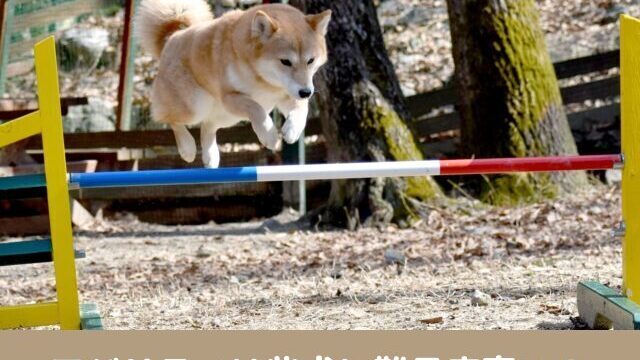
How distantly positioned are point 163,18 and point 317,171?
6.72 ft

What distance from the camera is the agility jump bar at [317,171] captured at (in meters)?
4.71

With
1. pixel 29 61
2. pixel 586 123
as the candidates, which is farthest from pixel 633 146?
pixel 29 61

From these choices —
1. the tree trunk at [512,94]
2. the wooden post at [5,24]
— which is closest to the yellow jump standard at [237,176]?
the tree trunk at [512,94]

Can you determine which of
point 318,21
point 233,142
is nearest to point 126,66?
point 233,142

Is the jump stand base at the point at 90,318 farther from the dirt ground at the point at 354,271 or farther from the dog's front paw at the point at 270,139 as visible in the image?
the dog's front paw at the point at 270,139

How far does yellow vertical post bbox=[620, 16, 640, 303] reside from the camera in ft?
15.9

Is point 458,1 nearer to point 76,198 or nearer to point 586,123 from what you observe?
point 586,123

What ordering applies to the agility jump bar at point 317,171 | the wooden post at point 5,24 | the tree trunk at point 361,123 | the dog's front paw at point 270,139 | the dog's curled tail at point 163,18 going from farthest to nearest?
the wooden post at point 5,24, the tree trunk at point 361,123, the dog's curled tail at point 163,18, the dog's front paw at point 270,139, the agility jump bar at point 317,171

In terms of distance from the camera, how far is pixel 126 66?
9930 millimetres

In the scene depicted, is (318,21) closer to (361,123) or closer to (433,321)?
(433,321)

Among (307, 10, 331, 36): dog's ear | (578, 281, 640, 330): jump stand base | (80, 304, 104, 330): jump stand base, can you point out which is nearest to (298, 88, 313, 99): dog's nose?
(307, 10, 331, 36): dog's ear

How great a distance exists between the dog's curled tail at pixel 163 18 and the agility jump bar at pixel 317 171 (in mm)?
1781

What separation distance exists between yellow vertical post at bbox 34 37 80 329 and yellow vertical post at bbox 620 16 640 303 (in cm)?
246

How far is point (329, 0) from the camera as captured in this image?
28.1ft
